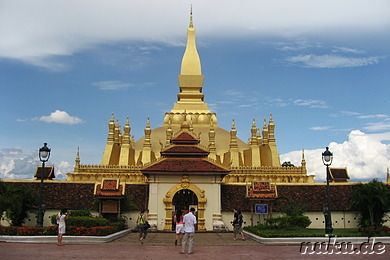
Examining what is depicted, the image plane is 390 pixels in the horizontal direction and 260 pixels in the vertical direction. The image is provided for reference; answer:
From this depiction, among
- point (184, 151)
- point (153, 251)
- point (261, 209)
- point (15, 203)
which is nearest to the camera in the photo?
point (153, 251)

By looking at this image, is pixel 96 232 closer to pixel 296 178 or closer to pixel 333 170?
pixel 296 178

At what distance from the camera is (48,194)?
2758 cm

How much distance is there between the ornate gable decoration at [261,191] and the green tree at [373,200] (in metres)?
4.43

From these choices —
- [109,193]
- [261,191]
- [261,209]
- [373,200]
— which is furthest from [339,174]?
[109,193]

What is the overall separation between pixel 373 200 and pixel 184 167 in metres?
10.2

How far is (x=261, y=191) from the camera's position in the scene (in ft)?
86.9

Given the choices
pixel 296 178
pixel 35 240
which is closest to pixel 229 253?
pixel 35 240

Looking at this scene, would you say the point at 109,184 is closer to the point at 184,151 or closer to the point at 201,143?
the point at 184,151

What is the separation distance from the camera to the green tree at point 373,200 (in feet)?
76.6

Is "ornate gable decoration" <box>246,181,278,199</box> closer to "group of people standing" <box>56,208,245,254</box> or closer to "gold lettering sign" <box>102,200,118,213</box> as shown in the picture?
"group of people standing" <box>56,208,245,254</box>

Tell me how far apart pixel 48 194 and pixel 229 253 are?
1529 cm

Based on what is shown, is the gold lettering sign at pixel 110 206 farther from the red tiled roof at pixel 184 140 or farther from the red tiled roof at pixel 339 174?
the red tiled roof at pixel 339 174

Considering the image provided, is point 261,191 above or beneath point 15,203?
above

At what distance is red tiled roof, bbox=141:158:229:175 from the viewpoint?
85.3 ft
